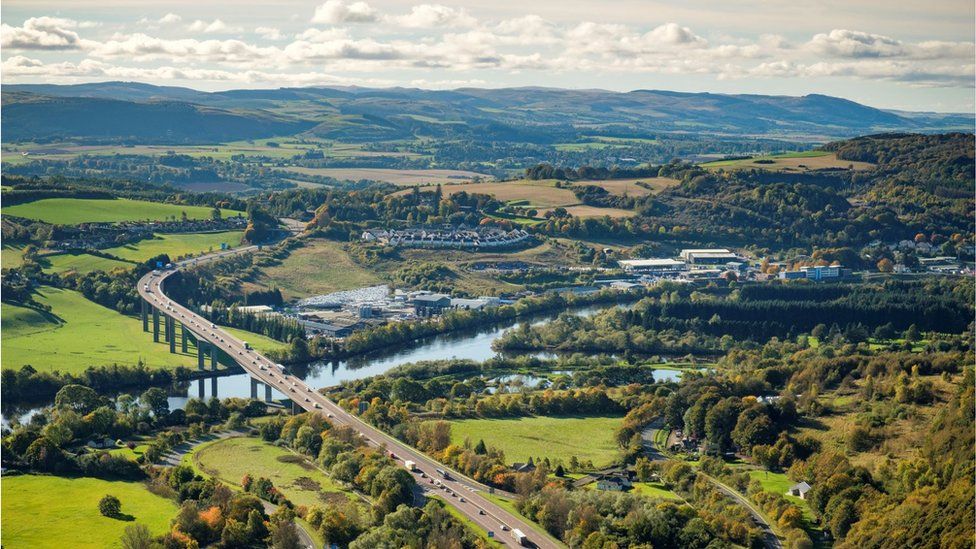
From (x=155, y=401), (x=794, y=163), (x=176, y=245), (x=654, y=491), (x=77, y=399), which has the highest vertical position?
(x=794, y=163)

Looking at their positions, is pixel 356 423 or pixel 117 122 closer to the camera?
pixel 356 423

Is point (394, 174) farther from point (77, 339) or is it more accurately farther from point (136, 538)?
point (136, 538)

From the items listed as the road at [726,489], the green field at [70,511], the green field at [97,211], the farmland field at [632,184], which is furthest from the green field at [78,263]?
the farmland field at [632,184]

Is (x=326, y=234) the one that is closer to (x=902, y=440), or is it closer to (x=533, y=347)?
(x=533, y=347)

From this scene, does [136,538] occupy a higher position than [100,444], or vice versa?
[136,538]

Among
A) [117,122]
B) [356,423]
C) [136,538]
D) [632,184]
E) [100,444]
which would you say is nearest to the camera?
[136,538]

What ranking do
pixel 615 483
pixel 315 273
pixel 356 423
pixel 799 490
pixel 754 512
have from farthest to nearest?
pixel 315 273 < pixel 356 423 < pixel 615 483 < pixel 799 490 < pixel 754 512

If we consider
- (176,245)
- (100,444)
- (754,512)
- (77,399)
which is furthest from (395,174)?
(754,512)
